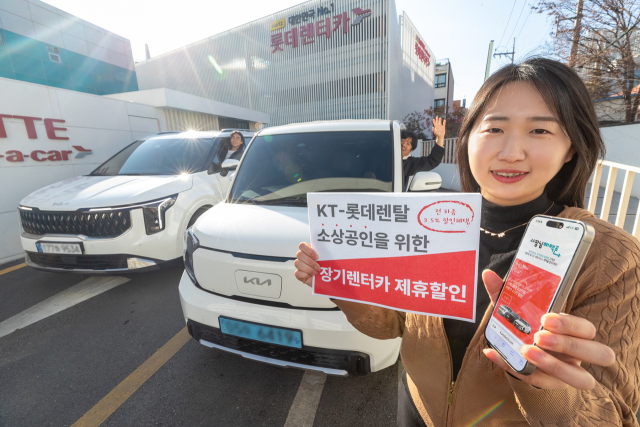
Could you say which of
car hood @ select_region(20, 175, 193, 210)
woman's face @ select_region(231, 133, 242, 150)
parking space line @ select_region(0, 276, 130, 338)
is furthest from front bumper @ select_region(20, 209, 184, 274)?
woman's face @ select_region(231, 133, 242, 150)

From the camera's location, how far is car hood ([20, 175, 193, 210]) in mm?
2986

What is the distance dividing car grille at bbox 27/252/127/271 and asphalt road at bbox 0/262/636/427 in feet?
1.58

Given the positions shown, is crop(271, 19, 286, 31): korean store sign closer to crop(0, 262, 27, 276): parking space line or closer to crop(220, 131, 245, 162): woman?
crop(220, 131, 245, 162): woman

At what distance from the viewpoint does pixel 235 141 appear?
4.78 metres

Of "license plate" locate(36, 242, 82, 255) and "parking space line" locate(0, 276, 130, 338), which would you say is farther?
"license plate" locate(36, 242, 82, 255)

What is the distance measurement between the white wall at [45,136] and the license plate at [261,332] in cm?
565

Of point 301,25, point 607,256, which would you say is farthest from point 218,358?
point 301,25

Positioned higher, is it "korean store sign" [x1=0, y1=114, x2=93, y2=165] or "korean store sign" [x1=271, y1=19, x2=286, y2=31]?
"korean store sign" [x1=271, y1=19, x2=286, y2=31]

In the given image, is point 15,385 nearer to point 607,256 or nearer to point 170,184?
point 170,184

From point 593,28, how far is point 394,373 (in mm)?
13254

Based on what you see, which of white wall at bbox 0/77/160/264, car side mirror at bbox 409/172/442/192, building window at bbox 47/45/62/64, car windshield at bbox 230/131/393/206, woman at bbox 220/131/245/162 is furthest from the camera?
building window at bbox 47/45/62/64

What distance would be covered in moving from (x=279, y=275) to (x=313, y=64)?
2886 cm

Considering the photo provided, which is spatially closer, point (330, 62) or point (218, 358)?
point (218, 358)

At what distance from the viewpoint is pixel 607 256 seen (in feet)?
2.12
